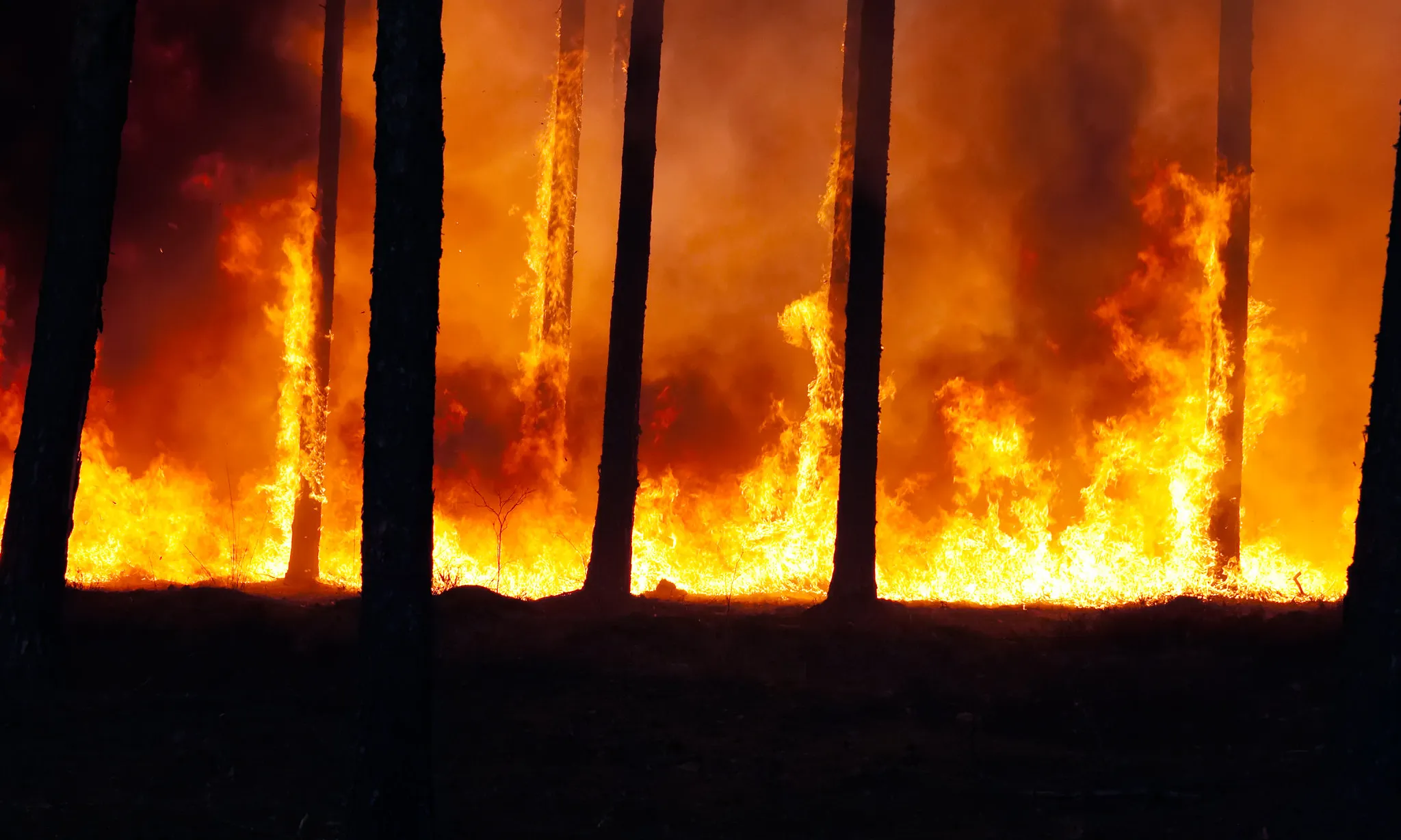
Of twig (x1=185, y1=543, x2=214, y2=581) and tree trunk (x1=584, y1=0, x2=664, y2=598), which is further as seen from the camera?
twig (x1=185, y1=543, x2=214, y2=581)

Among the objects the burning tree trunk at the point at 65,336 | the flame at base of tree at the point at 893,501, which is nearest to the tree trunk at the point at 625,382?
the flame at base of tree at the point at 893,501

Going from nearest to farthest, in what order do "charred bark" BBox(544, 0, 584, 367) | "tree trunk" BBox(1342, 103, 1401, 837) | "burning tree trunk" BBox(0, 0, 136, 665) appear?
"tree trunk" BBox(1342, 103, 1401, 837), "burning tree trunk" BBox(0, 0, 136, 665), "charred bark" BBox(544, 0, 584, 367)

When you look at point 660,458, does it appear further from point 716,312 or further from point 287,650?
point 287,650

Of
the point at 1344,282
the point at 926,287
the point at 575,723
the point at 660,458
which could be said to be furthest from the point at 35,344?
the point at 1344,282

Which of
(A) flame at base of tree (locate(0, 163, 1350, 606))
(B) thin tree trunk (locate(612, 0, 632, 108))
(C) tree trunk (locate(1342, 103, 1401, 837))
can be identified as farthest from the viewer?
(B) thin tree trunk (locate(612, 0, 632, 108))

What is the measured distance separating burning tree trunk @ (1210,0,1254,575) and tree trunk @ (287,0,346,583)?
47.3ft

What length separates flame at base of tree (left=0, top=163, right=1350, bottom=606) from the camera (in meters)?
20.7

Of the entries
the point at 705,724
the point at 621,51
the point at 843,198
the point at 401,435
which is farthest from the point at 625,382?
the point at 621,51

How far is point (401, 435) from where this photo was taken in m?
7.26

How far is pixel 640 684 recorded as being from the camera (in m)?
12.4

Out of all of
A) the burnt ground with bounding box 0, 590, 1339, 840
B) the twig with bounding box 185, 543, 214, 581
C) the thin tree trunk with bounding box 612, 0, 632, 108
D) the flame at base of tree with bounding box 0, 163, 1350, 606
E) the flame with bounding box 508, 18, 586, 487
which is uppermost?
the thin tree trunk with bounding box 612, 0, 632, 108

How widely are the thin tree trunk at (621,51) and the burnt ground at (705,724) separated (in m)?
15.6

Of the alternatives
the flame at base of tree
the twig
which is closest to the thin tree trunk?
the flame at base of tree

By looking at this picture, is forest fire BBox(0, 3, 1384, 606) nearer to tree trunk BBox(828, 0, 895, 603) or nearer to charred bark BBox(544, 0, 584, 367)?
charred bark BBox(544, 0, 584, 367)
